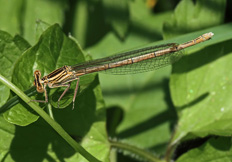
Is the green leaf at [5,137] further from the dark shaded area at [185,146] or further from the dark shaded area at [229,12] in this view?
the dark shaded area at [229,12]

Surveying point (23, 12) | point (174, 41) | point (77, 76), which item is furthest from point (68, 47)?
point (23, 12)

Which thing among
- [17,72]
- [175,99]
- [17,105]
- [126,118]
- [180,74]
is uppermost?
[17,72]

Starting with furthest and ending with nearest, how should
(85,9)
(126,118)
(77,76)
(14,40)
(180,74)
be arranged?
1. (85,9)
2. (126,118)
3. (180,74)
4. (77,76)
5. (14,40)

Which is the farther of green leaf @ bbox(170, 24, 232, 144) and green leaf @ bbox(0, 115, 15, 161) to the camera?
green leaf @ bbox(170, 24, 232, 144)

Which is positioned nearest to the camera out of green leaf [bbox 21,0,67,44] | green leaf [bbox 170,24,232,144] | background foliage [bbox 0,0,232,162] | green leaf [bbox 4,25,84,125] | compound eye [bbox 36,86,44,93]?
green leaf [bbox 4,25,84,125]

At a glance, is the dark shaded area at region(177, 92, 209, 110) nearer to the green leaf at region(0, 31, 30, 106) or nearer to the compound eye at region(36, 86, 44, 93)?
the compound eye at region(36, 86, 44, 93)

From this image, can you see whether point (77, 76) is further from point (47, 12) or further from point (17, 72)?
point (47, 12)

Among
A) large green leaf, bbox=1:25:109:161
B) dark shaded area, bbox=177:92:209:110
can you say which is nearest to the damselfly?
large green leaf, bbox=1:25:109:161
